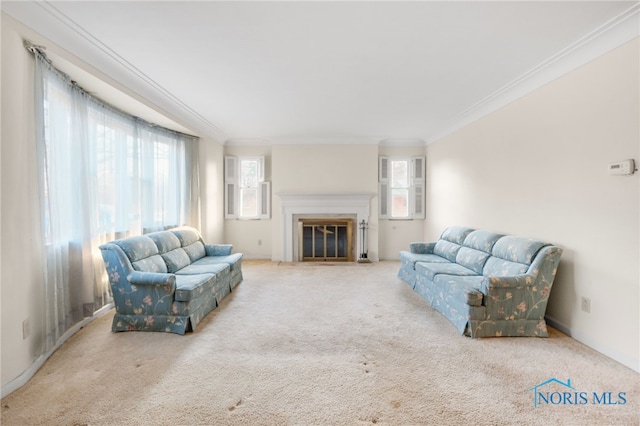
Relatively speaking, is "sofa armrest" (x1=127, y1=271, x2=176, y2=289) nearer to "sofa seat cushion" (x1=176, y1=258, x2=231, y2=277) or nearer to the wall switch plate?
"sofa seat cushion" (x1=176, y1=258, x2=231, y2=277)

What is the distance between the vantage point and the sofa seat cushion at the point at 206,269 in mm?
3557

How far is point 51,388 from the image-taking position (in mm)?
2018

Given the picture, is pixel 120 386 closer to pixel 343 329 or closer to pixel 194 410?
pixel 194 410

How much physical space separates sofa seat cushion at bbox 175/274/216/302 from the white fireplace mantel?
296cm

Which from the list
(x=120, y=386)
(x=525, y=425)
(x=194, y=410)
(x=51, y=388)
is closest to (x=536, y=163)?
(x=525, y=425)

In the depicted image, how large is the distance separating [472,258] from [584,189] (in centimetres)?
143

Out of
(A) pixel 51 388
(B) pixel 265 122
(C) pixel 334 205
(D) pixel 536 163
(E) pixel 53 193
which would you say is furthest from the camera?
(C) pixel 334 205

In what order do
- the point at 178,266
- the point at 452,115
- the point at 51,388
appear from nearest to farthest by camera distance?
the point at 51,388, the point at 178,266, the point at 452,115

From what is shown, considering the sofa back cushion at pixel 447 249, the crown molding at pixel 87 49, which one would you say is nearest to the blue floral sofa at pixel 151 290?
the crown molding at pixel 87 49

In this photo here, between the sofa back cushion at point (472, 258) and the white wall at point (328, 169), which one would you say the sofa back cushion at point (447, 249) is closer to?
the sofa back cushion at point (472, 258)

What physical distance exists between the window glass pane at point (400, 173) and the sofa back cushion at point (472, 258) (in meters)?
2.62

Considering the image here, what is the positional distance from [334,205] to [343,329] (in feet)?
11.3

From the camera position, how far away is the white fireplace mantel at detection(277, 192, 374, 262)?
6.11 m

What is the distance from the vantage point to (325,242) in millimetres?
6238
